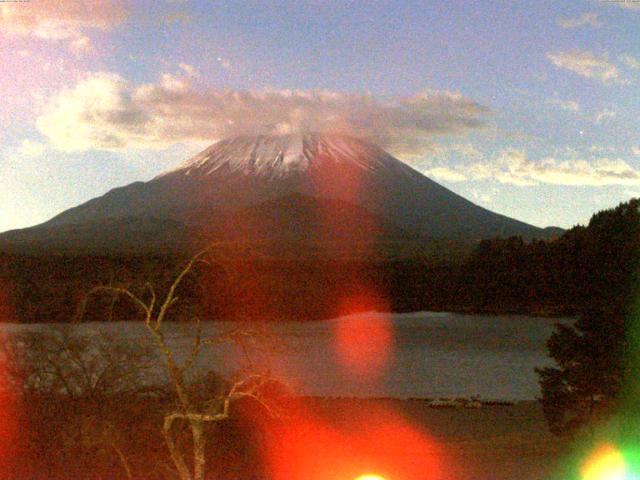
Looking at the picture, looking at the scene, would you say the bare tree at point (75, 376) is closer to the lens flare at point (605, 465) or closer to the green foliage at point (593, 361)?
the green foliage at point (593, 361)

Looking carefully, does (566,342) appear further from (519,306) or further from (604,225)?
(519,306)

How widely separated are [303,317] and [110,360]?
3214cm

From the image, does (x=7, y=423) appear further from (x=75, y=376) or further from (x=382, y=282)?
(x=382, y=282)

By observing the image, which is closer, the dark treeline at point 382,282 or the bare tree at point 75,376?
the bare tree at point 75,376

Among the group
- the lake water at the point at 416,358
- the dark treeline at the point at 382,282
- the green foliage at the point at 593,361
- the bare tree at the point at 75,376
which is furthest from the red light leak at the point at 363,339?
the bare tree at the point at 75,376

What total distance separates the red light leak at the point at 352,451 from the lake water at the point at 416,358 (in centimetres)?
140

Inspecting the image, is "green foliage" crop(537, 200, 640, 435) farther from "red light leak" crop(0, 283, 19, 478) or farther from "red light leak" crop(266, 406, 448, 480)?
"red light leak" crop(0, 283, 19, 478)

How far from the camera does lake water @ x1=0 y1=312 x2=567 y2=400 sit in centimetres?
1853

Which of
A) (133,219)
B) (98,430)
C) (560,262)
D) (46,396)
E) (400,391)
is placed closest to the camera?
(98,430)

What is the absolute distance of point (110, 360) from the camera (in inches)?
428

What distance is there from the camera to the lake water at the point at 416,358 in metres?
18.5

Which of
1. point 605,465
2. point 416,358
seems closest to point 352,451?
point 605,465

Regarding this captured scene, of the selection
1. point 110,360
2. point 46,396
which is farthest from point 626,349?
point 46,396

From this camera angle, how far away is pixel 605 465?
33.0ft
